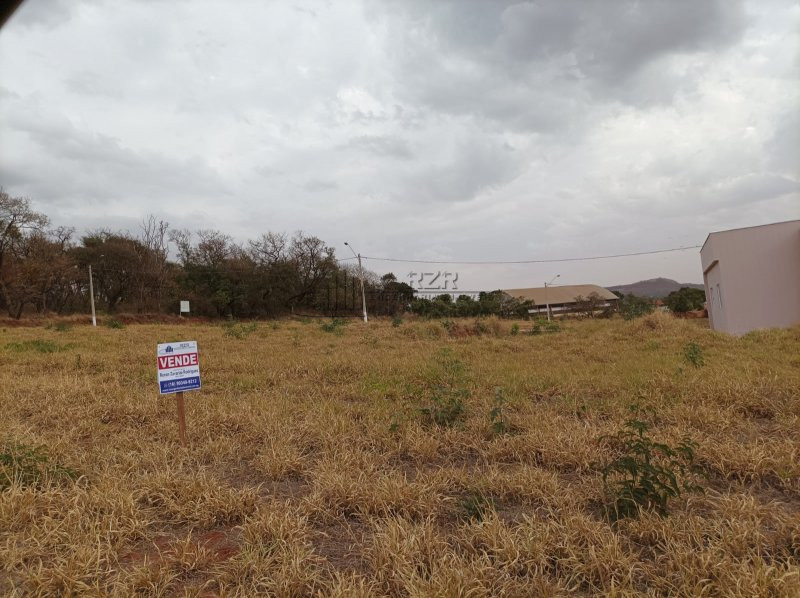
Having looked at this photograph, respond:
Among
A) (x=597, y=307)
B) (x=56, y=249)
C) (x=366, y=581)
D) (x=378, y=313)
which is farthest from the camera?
(x=378, y=313)

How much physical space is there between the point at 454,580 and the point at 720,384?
5.43 m

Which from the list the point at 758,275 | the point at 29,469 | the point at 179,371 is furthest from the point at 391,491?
the point at 758,275

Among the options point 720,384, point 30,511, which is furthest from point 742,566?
point 720,384

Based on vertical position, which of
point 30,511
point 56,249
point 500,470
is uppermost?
point 56,249

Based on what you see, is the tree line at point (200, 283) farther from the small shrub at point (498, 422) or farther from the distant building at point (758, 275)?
the small shrub at point (498, 422)

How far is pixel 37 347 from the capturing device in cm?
1156

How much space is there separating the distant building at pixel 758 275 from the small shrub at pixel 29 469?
69.2 ft

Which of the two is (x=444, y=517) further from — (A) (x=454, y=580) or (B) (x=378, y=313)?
(B) (x=378, y=313)

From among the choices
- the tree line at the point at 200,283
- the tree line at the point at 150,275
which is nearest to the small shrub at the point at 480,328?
the tree line at the point at 200,283

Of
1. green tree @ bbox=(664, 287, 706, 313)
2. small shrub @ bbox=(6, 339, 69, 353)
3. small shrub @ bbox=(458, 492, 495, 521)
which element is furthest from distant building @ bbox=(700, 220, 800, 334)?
green tree @ bbox=(664, 287, 706, 313)

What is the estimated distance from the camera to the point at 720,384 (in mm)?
5996

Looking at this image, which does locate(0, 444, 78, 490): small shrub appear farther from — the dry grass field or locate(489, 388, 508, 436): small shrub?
locate(489, 388, 508, 436): small shrub

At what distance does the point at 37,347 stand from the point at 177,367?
992 cm

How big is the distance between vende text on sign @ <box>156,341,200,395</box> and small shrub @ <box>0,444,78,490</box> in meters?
0.95
